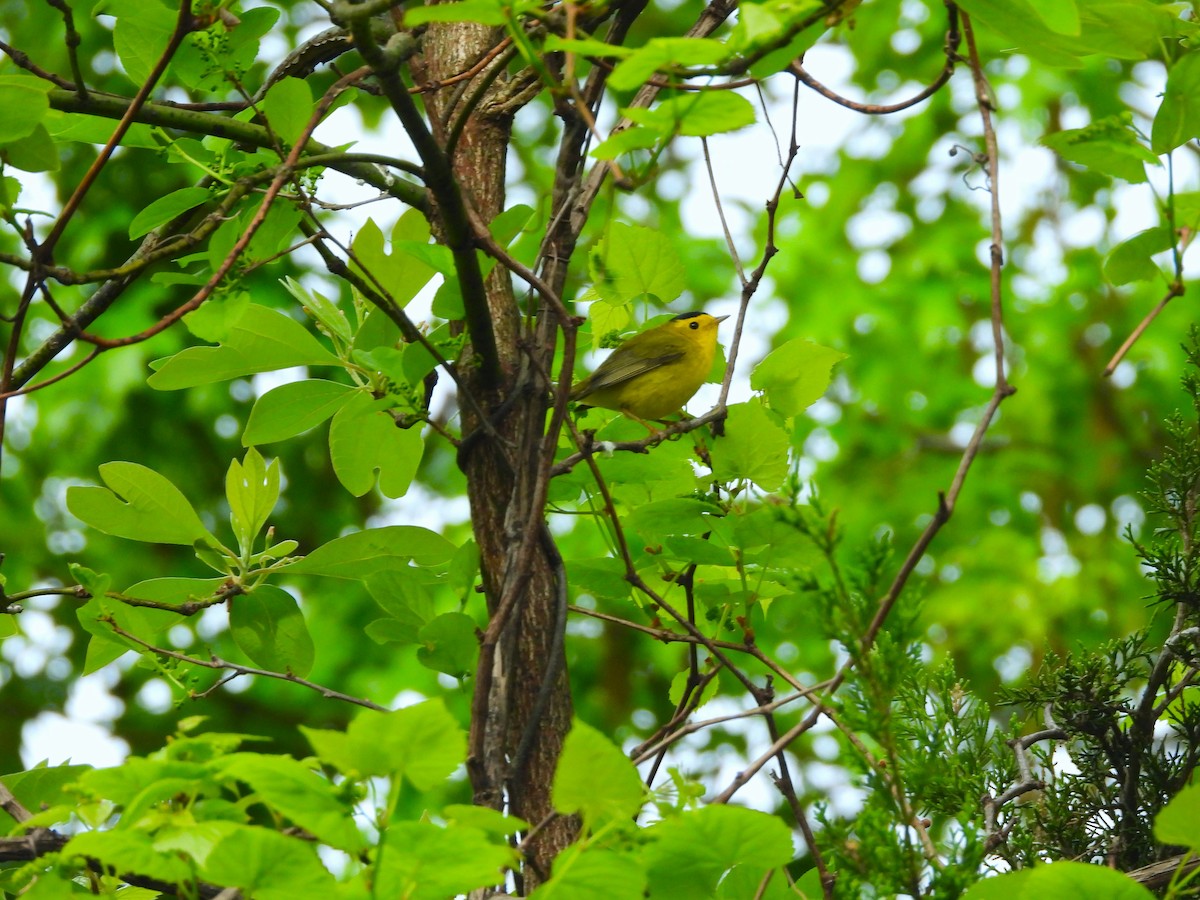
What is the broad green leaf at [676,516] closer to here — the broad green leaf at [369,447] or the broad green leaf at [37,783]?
the broad green leaf at [369,447]

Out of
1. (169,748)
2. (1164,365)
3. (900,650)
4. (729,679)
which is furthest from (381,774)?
(1164,365)

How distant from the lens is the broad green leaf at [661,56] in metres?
0.89

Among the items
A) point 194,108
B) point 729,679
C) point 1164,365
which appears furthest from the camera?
point 1164,365

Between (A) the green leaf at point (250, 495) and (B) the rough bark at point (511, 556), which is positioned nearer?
(B) the rough bark at point (511, 556)

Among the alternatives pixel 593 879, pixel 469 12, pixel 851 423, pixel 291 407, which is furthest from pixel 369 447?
pixel 851 423

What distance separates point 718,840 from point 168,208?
4.01ft

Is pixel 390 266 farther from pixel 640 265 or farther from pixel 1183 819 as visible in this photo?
pixel 1183 819

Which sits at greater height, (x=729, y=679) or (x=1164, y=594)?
(x=729, y=679)

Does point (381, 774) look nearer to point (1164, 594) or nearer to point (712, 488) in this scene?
point (712, 488)

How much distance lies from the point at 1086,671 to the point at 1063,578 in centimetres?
751

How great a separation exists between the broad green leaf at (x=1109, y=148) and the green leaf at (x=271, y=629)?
3.66 feet

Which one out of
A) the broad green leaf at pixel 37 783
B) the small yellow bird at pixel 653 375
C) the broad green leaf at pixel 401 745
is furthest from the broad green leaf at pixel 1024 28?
the small yellow bird at pixel 653 375

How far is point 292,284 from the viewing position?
1637 mm

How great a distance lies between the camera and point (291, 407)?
1670 mm
